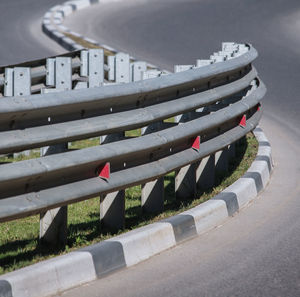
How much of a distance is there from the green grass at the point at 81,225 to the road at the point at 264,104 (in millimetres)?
375

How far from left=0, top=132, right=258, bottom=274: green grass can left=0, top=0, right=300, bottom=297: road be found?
0.38m

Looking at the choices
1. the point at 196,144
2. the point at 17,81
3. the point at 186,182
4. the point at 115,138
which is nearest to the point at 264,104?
the point at 17,81

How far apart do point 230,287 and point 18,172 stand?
46.6 inches

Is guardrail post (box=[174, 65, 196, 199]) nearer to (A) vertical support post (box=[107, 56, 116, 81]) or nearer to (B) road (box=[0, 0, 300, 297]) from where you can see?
(B) road (box=[0, 0, 300, 297])

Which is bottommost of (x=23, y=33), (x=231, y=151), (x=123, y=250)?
(x=23, y=33)

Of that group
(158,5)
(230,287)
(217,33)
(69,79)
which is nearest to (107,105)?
(230,287)

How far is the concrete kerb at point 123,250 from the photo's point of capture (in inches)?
174

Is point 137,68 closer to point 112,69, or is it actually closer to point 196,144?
point 112,69

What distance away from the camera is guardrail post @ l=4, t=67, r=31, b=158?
342 inches

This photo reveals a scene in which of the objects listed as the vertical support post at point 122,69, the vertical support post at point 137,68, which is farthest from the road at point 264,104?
the vertical support post at point 122,69

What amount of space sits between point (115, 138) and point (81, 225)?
2.86 ft

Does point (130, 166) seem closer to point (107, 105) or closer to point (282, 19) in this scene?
point (107, 105)

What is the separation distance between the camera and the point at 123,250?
5094 mm

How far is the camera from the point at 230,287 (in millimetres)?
4719
